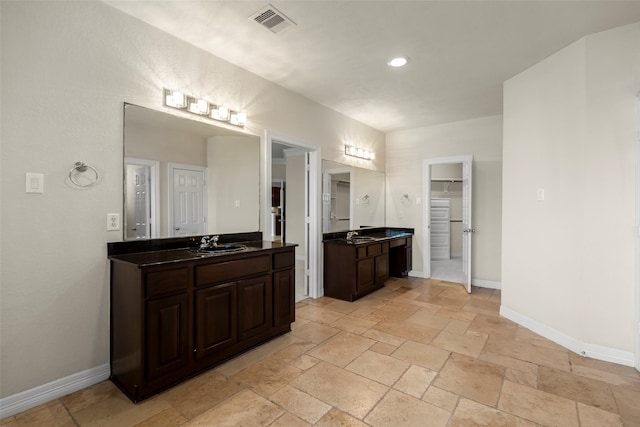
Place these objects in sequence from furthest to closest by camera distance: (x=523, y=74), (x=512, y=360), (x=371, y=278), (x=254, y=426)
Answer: (x=371, y=278) < (x=523, y=74) < (x=512, y=360) < (x=254, y=426)

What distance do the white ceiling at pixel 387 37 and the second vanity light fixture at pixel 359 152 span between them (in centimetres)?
110

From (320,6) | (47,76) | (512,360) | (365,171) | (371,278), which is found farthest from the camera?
(365,171)

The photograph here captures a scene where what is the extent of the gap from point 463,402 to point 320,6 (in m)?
2.88

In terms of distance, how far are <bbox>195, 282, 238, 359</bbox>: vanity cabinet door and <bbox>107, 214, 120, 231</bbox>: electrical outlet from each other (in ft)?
2.56

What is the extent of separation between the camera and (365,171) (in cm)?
520

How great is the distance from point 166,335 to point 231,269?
2.06ft

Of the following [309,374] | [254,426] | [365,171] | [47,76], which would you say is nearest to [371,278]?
[365,171]

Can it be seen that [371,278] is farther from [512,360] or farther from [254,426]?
[254,426]

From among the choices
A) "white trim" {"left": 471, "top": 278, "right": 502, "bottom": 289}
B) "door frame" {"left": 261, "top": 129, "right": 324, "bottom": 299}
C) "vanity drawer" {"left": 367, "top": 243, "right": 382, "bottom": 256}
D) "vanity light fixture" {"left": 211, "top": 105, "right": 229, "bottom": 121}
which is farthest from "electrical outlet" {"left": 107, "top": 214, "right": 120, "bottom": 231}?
"white trim" {"left": 471, "top": 278, "right": 502, "bottom": 289}

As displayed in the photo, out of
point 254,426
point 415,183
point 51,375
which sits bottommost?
point 254,426

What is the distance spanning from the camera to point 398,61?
9.94ft

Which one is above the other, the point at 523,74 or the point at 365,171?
the point at 523,74

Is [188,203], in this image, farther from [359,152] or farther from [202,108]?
[359,152]

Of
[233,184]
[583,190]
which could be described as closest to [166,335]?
[233,184]
